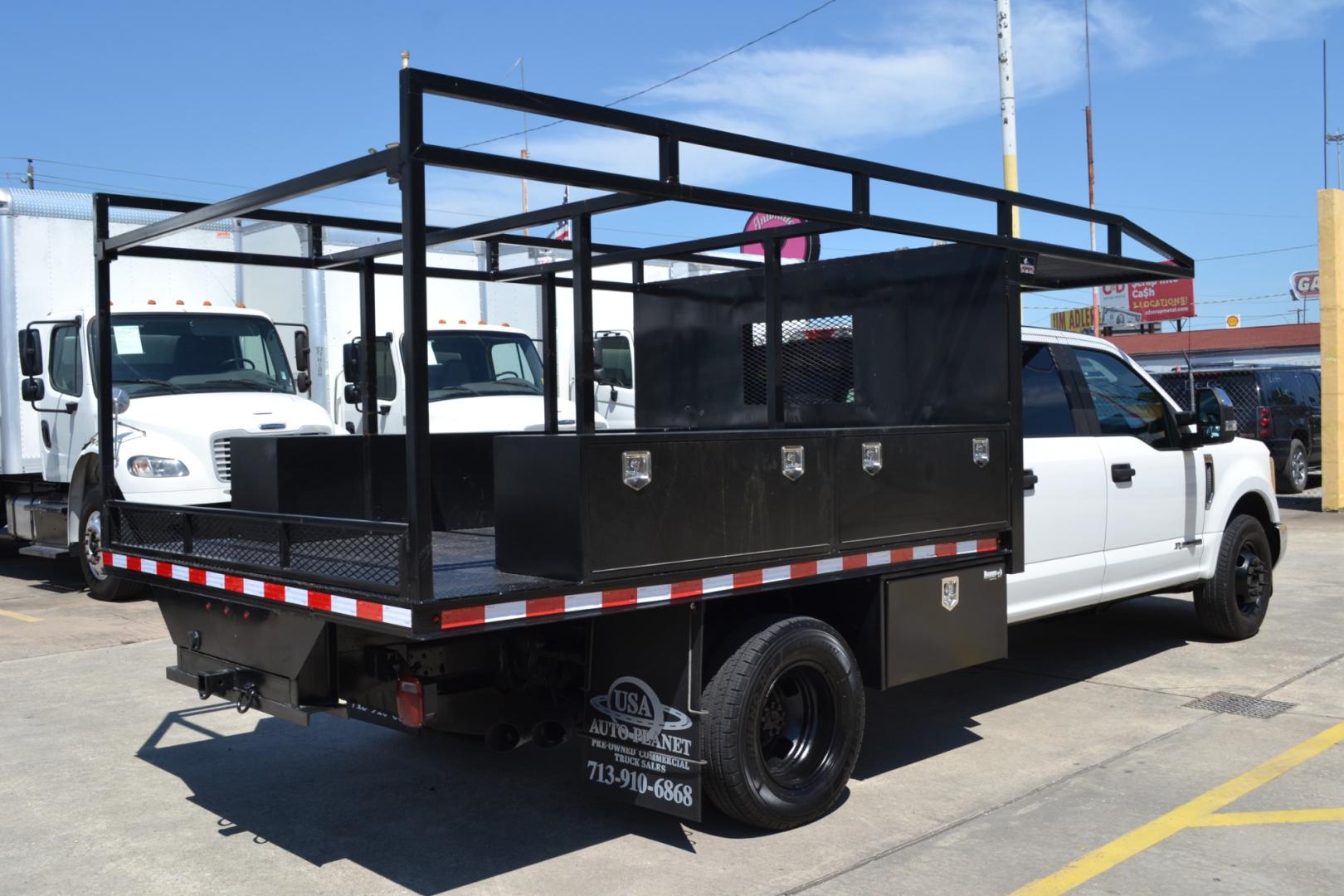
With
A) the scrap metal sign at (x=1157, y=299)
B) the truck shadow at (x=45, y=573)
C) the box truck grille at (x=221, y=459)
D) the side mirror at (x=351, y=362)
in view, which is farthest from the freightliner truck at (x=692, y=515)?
the scrap metal sign at (x=1157, y=299)

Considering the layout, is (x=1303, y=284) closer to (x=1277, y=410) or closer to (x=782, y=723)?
(x=1277, y=410)

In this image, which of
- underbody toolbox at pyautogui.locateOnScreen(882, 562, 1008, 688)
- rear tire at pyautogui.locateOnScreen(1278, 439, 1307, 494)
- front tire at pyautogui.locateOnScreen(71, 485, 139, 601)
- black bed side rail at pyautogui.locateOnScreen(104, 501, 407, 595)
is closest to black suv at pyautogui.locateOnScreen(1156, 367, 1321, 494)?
rear tire at pyautogui.locateOnScreen(1278, 439, 1307, 494)

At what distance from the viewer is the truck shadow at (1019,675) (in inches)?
244

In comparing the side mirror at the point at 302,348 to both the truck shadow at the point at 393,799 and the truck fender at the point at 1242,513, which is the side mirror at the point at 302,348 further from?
the truck fender at the point at 1242,513

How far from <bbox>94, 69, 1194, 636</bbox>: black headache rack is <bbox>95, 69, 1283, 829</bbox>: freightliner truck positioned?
0.05ft

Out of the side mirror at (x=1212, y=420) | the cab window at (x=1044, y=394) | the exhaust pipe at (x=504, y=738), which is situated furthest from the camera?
the side mirror at (x=1212, y=420)

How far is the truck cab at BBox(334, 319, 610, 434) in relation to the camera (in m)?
11.8

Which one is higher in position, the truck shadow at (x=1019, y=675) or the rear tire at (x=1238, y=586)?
the rear tire at (x=1238, y=586)

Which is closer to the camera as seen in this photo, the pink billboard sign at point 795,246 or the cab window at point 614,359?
the pink billboard sign at point 795,246

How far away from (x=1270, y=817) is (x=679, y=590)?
8.60 ft

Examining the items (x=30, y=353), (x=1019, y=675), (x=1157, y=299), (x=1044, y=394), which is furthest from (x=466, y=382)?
(x=1157, y=299)

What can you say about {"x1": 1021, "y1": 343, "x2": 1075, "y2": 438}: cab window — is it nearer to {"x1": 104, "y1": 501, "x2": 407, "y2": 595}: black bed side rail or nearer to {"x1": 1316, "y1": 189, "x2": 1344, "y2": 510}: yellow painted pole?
{"x1": 104, "y1": 501, "x2": 407, "y2": 595}: black bed side rail

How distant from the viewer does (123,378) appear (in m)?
10.7

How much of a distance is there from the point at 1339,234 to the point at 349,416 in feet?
45.0
